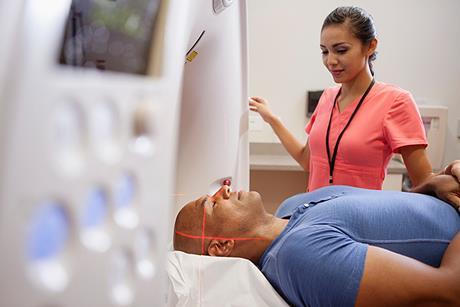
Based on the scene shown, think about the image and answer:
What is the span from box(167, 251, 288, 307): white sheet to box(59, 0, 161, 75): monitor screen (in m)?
0.63

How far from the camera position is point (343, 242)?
38.0 inches

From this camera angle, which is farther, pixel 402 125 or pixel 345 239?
pixel 402 125

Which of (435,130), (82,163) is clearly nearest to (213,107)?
(82,163)

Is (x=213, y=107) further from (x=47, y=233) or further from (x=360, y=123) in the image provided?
(x=47, y=233)

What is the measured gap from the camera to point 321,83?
309 cm

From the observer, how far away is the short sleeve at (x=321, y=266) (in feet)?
2.97

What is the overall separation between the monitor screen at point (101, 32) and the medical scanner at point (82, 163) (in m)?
0.10

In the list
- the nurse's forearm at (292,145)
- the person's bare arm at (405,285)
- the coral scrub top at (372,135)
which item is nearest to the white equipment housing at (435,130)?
the nurse's forearm at (292,145)

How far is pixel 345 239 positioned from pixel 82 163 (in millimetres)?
790

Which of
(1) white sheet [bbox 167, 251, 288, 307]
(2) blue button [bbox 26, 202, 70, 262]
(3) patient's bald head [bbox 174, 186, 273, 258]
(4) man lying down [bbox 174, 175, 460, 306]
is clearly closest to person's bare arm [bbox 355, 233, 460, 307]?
(4) man lying down [bbox 174, 175, 460, 306]

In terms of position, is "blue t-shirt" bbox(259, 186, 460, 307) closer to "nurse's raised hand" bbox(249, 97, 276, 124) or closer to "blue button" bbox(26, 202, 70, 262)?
"nurse's raised hand" bbox(249, 97, 276, 124)

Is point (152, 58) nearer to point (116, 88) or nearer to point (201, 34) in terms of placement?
point (116, 88)

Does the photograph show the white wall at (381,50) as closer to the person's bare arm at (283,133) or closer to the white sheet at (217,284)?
the person's bare arm at (283,133)

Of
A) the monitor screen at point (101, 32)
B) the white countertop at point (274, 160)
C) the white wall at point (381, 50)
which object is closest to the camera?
the monitor screen at point (101, 32)
